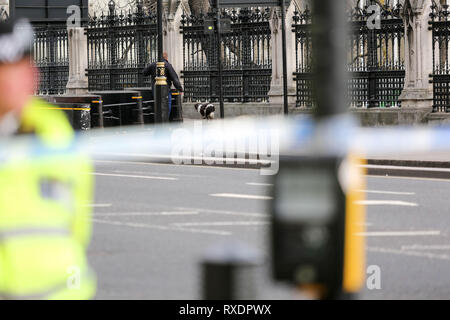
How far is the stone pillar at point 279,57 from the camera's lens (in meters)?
30.8

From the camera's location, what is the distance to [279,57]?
3091 centimetres

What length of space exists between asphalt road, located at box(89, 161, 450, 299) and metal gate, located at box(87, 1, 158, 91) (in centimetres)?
1729

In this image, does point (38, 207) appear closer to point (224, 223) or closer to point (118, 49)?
point (224, 223)

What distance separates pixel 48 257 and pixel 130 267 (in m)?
6.58

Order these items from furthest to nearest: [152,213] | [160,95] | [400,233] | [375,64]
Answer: [375,64], [160,95], [152,213], [400,233]

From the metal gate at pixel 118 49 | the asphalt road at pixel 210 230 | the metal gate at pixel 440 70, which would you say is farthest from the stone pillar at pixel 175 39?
the asphalt road at pixel 210 230

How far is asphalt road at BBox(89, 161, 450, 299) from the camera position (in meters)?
8.59

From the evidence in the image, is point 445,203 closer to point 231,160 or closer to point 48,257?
point 231,160

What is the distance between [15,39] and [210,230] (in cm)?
874

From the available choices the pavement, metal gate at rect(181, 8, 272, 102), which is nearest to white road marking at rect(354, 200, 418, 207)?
the pavement

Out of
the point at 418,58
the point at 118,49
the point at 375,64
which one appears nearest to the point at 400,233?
the point at 418,58

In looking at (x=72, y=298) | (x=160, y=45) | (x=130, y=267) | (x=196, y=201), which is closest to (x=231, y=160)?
(x=160, y=45)

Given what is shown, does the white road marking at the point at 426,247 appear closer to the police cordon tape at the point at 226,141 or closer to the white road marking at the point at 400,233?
the white road marking at the point at 400,233

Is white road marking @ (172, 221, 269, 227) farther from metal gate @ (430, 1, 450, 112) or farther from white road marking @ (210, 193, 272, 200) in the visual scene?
metal gate @ (430, 1, 450, 112)
